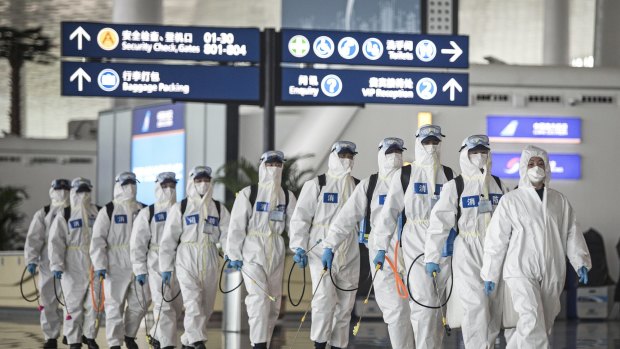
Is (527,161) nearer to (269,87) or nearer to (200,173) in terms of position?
(200,173)

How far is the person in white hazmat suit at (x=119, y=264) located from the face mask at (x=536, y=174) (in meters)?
5.97

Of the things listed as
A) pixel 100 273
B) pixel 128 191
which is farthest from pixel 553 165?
pixel 100 273

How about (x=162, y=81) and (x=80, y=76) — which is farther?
(x=162, y=81)

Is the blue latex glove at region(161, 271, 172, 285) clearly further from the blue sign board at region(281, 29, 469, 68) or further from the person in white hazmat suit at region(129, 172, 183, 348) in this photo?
the blue sign board at region(281, 29, 469, 68)

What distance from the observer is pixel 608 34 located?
968 inches

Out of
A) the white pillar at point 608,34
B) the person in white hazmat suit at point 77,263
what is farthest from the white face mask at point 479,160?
the white pillar at point 608,34

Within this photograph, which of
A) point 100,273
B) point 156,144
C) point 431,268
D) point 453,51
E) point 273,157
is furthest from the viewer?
point 156,144

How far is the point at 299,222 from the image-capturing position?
12656 millimetres

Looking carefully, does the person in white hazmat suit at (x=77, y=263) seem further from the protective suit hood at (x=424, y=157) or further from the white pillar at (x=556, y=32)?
the white pillar at (x=556, y=32)

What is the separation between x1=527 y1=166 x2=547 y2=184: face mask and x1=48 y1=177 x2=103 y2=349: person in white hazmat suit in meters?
6.66

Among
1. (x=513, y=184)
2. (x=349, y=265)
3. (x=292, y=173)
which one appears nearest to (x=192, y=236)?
(x=349, y=265)

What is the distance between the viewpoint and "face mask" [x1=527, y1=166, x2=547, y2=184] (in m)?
9.96

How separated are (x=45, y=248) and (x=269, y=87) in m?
3.68

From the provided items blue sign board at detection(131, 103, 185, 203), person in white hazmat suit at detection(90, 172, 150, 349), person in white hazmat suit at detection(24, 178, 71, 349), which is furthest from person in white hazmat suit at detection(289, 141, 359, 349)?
blue sign board at detection(131, 103, 185, 203)
